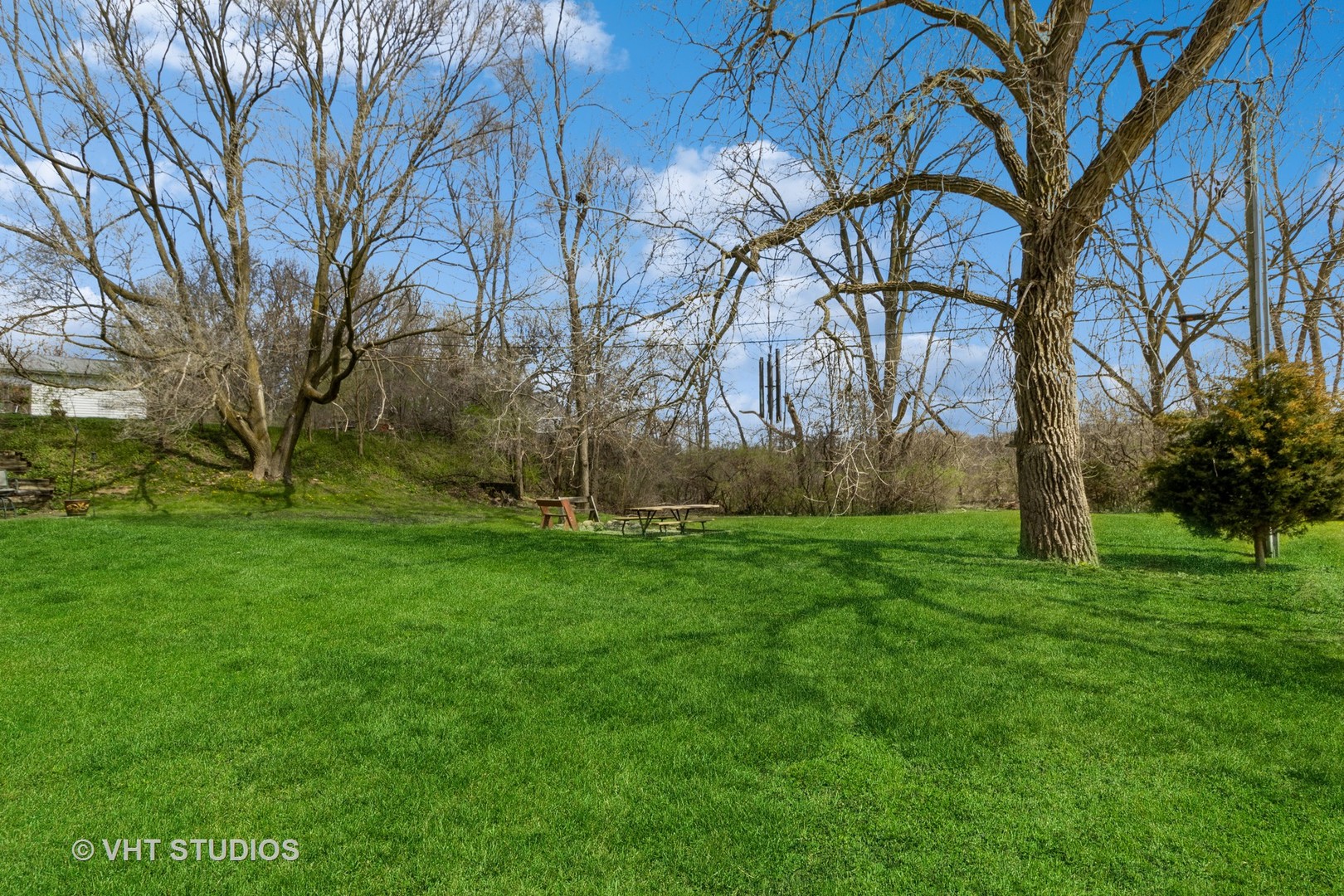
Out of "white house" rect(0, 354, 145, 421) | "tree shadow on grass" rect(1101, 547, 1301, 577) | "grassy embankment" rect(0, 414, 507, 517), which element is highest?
"white house" rect(0, 354, 145, 421)

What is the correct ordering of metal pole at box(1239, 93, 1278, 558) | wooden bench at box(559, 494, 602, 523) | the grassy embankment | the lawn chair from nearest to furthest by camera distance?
metal pole at box(1239, 93, 1278, 558) → the lawn chair → wooden bench at box(559, 494, 602, 523) → the grassy embankment

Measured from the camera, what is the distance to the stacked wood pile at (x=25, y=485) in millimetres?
15880

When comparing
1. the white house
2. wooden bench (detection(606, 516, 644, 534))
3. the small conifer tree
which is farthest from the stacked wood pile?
the small conifer tree

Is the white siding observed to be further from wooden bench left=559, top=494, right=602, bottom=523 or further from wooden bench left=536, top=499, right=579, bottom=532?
wooden bench left=559, top=494, right=602, bottom=523

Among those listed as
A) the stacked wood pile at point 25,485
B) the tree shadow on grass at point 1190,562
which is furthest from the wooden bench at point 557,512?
the stacked wood pile at point 25,485

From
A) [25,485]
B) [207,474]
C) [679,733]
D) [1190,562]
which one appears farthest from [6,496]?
[1190,562]

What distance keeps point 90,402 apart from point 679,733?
4006 centimetres

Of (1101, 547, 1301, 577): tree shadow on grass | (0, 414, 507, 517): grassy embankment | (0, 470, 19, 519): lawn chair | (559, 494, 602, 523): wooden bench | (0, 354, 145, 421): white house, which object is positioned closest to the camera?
(1101, 547, 1301, 577): tree shadow on grass

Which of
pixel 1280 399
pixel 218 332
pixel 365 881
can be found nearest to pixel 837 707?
pixel 365 881

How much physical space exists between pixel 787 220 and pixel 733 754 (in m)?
6.27

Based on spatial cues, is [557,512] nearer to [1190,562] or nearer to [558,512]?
[558,512]

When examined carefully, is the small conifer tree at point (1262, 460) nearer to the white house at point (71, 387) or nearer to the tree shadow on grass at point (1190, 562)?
the tree shadow on grass at point (1190, 562)

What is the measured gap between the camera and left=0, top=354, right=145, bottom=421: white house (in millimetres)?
16109

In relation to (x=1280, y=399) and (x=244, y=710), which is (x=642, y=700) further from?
(x=1280, y=399)
